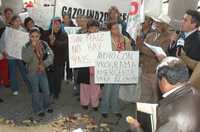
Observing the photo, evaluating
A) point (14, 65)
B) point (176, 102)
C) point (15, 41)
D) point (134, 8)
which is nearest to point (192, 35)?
point (134, 8)

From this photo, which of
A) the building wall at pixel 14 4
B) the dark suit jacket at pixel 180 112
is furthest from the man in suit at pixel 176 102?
the building wall at pixel 14 4

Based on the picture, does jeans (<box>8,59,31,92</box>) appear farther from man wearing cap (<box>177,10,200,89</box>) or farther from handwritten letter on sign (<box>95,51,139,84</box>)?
man wearing cap (<box>177,10,200,89</box>)

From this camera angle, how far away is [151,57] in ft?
26.5

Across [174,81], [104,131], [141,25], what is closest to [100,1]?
[141,25]

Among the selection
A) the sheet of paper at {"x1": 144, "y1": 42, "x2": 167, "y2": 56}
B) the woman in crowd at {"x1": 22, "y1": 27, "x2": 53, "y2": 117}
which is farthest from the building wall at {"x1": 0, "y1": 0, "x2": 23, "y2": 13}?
the sheet of paper at {"x1": 144, "y1": 42, "x2": 167, "y2": 56}

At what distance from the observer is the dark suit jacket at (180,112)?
4.14m

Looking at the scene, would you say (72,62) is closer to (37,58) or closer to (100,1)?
(37,58)

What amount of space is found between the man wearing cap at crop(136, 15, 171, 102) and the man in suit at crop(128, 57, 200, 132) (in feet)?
10.6

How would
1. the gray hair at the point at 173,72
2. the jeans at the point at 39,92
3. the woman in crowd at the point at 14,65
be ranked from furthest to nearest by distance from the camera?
the woman in crowd at the point at 14,65
the jeans at the point at 39,92
the gray hair at the point at 173,72

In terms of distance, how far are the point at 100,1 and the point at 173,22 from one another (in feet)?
12.7

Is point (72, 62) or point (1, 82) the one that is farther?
point (1, 82)

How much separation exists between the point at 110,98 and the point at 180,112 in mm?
4533

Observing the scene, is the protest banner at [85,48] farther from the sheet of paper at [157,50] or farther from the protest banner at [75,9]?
the protest banner at [75,9]

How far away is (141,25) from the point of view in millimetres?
8852
